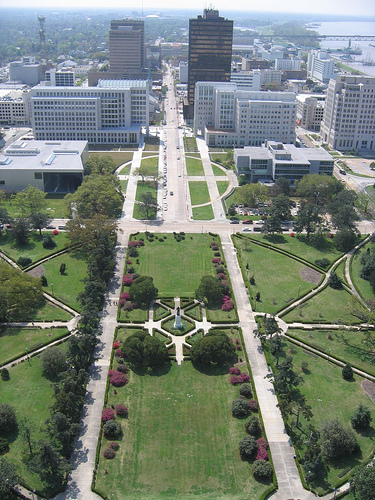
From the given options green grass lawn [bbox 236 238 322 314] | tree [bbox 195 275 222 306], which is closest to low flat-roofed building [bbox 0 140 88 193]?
green grass lawn [bbox 236 238 322 314]

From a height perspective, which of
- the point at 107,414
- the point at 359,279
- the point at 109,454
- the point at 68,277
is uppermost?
the point at 359,279

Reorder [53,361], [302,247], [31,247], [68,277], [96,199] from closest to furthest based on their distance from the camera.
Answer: [53,361]
[68,277]
[31,247]
[302,247]
[96,199]

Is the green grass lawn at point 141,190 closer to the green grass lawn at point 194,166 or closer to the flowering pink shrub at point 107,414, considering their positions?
the green grass lawn at point 194,166

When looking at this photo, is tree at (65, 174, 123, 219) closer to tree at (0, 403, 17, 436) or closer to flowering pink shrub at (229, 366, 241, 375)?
flowering pink shrub at (229, 366, 241, 375)

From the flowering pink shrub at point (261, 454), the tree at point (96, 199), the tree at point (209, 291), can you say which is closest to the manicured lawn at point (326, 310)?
the tree at point (209, 291)

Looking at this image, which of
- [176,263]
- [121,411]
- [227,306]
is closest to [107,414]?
[121,411]

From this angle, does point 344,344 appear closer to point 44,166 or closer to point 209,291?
point 209,291

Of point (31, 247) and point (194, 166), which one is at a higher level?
point (194, 166)
